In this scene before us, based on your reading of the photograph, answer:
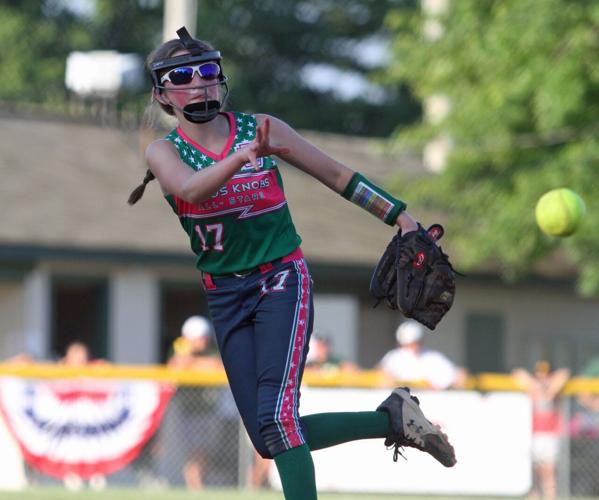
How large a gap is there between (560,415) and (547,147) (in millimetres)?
6429

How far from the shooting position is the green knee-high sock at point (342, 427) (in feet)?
20.1

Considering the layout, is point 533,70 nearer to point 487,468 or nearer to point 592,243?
point 592,243

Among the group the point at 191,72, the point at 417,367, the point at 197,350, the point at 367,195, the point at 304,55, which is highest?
the point at 304,55

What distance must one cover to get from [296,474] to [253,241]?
36.4 inches

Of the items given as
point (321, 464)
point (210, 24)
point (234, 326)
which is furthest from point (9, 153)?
point (234, 326)

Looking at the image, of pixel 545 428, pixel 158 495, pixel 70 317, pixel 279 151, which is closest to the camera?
pixel 279 151

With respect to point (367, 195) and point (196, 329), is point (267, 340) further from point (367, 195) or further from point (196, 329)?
point (196, 329)

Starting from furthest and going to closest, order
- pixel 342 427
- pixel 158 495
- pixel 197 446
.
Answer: pixel 197 446 → pixel 158 495 → pixel 342 427

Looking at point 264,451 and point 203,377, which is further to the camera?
point 203,377

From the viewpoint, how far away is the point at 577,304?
25.9 m

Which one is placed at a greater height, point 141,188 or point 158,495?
point 141,188

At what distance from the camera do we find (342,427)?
243 inches

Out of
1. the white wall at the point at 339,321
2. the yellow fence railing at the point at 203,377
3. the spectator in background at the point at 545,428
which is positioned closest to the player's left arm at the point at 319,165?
the yellow fence railing at the point at 203,377

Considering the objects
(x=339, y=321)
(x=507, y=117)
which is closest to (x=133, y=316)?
(x=339, y=321)
